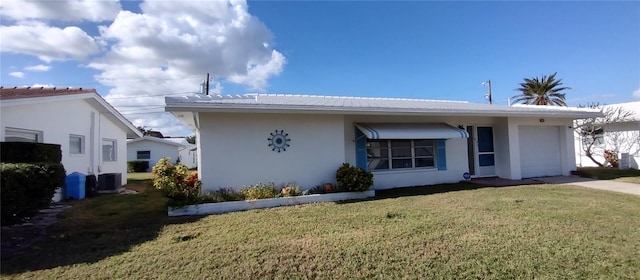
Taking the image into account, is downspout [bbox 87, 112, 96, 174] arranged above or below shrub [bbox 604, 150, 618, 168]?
above

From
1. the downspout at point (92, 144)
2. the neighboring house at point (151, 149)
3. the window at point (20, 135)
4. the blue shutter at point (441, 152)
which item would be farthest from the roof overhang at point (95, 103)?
the neighboring house at point (151, 149)

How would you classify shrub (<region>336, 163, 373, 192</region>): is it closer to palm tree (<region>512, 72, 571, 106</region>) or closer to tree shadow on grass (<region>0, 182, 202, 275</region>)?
tree shadow on grass (<region>0, 182, 202, 275</region>)

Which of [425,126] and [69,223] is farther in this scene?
[425,126]

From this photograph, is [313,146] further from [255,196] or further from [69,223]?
[69,223]

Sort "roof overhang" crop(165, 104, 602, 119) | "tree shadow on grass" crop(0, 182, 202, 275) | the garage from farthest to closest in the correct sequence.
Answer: the garage, "roof overhang" crop(165, 104, 602, 119), "tree shadow on grass" crop(0, 182, 202, 275)

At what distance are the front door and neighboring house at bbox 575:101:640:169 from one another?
41.4 ft

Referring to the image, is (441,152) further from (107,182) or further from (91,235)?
(107,182)

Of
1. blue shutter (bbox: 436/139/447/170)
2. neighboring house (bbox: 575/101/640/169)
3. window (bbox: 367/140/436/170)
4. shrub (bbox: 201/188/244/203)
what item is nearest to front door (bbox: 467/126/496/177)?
blue shutter (bbox: 436/139/447/170)

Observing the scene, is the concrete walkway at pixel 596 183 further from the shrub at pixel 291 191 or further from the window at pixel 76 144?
the window at pixel 76 144

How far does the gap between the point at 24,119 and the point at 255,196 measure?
29.5ft

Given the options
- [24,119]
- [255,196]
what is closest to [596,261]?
[255,196]

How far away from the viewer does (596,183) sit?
51.2 ft

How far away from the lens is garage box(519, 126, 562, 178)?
18.4 meters

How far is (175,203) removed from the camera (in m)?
10.9
